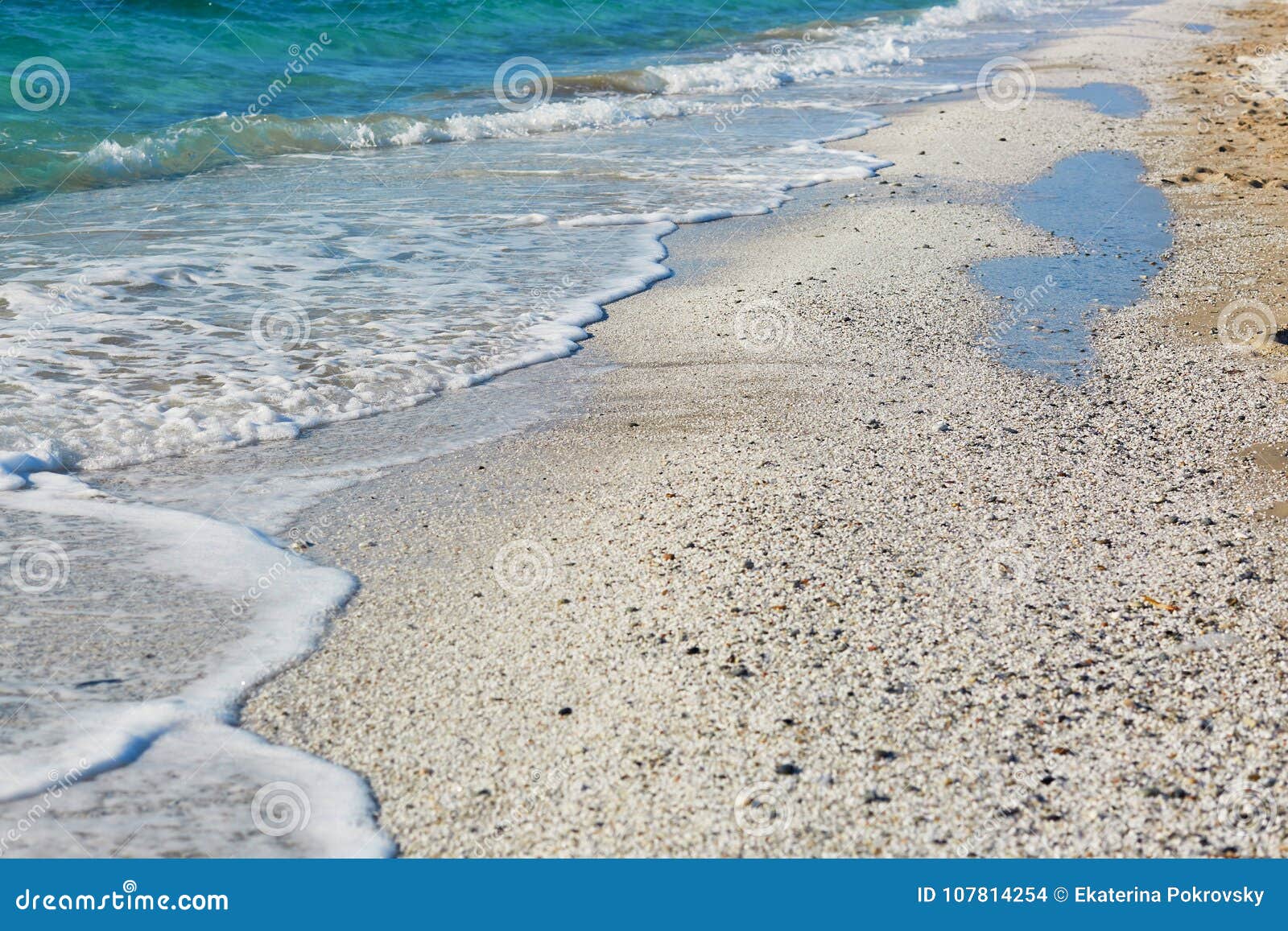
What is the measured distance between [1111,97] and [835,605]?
40.3 feet

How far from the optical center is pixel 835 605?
317 centimetres

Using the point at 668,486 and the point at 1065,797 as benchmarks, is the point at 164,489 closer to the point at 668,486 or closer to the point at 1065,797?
the point at 668,486

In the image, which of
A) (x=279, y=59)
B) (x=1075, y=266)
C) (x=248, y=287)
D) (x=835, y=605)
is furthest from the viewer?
(x=279, y=59)

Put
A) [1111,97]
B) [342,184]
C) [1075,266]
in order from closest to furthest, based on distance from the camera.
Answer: [1075,266] → [342,184] → [1111,97]

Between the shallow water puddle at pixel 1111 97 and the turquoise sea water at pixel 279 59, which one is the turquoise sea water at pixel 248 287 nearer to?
the turquoise sea water at pixel 279 59

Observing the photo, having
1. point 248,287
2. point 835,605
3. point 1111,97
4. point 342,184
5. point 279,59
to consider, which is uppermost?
point 279,59

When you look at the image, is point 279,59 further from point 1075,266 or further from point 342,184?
point 1075,266

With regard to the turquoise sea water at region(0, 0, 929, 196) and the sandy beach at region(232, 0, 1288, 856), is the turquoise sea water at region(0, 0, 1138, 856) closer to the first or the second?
the turquoise sea water at region(0, 0, 929, 196)

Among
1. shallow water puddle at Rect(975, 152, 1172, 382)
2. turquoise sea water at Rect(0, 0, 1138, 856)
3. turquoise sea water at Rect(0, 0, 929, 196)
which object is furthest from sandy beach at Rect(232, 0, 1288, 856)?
turquoise sea water at Rect(0, 0, 929, 196)

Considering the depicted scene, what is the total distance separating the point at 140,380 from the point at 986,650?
390 cm

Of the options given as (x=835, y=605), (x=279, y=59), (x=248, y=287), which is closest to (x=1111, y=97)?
(x=279, y=59)

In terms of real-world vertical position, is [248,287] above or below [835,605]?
above

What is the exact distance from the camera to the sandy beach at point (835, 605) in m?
2.45

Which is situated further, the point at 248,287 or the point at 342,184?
the point at 342,184
